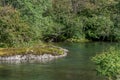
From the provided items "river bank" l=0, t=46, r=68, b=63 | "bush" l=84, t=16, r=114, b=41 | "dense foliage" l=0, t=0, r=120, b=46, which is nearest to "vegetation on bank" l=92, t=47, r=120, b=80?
"river bank" l=0, t=46, r=68, b=63

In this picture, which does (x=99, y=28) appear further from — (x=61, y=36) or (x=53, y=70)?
(x=53, y=70)

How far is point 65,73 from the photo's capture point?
37.7 m

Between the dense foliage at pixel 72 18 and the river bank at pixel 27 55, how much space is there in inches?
723

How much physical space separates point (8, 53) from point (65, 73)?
12.7 metres

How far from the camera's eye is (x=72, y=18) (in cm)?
8912

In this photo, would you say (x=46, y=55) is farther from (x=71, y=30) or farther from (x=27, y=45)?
(x=71, y=30)

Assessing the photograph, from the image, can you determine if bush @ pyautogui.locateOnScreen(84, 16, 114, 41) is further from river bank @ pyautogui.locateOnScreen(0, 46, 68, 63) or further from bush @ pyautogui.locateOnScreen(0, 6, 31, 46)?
river bank @ pyautogui.locateOnScreen(0, 46, 68, 63)

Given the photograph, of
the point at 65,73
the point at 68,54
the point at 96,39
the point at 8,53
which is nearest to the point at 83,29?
the point at 96,39

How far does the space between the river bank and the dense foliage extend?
1836 cm

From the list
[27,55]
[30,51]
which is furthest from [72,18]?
[27,55]

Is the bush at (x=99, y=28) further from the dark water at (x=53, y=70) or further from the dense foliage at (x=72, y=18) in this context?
the dark water at (x=53, y=70)

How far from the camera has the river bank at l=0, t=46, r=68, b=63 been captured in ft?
155

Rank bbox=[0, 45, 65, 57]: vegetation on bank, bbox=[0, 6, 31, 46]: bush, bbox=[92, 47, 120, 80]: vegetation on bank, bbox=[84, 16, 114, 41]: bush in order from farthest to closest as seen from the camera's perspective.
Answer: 1. bbox=[84, 16, 114, 41]: bush
2. bbox=[0, 6, 31, 46]: bush
3. bbox=[0, 45, 65, 57]: vegetation on bank
4. bbox=[92, 47, 120, 80]: vegetation on bank

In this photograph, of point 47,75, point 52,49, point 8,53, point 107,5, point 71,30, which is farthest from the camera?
point 107,5
